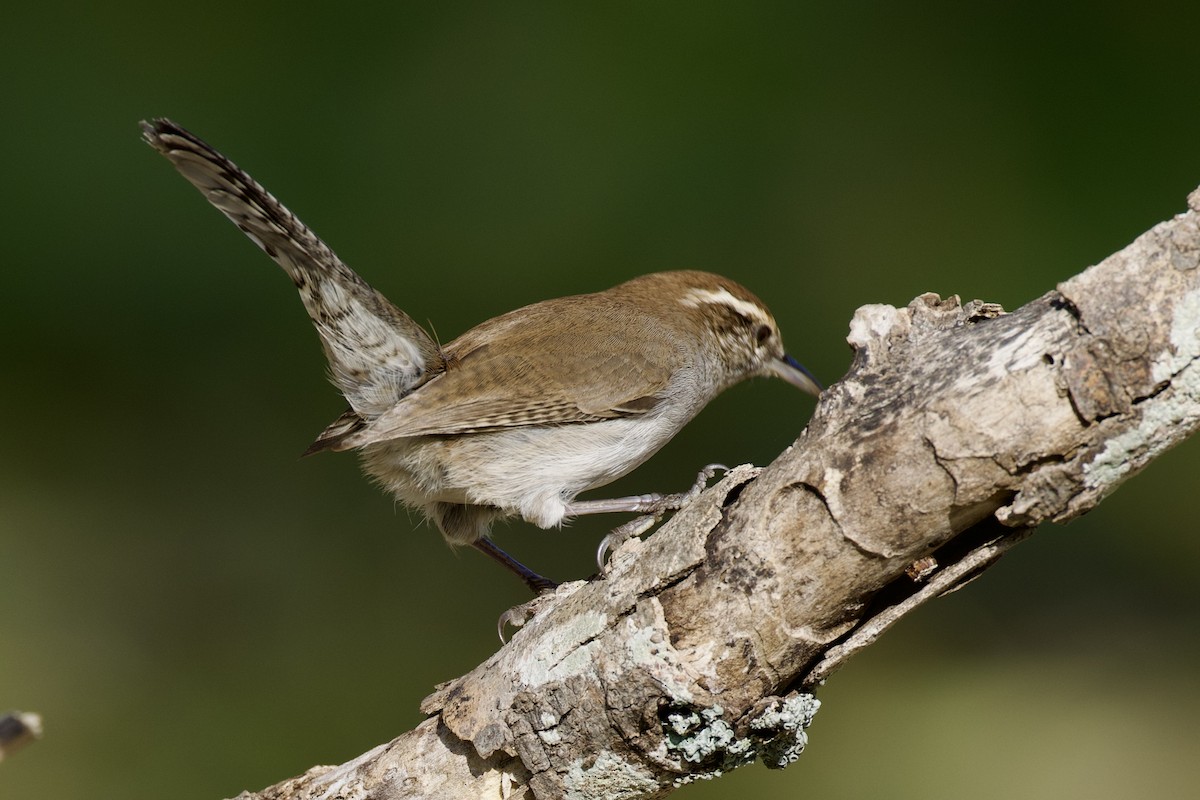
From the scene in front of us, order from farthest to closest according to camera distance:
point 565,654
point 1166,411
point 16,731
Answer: point 565,654 < point 1166,411 < point 16,731

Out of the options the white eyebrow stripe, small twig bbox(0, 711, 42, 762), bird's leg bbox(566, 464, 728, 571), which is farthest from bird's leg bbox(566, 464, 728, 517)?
small twig bbox(0, 711, 42, 762)

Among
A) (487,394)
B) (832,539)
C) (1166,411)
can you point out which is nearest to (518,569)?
(487,394)

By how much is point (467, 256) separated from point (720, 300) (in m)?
1.76

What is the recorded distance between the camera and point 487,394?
2.82 m

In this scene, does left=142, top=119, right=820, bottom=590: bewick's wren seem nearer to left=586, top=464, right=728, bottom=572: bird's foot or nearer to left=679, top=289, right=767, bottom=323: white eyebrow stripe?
left=586, top=464, right=728, bottom=572: bird's foot

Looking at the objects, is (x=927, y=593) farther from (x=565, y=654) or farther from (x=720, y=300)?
(x=720, y=300)

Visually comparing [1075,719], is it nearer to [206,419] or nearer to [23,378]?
[206,419]

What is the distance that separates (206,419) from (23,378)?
0.86 meters

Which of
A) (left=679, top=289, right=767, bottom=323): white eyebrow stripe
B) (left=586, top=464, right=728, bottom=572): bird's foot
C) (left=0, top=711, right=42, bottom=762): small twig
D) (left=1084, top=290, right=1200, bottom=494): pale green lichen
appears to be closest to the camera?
(left=0, top=711, right=42, bottom=762): small twig

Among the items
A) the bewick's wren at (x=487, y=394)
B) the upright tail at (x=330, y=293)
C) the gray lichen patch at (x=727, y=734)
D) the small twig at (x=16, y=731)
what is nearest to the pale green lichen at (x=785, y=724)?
the gray lichen patch at (x=727, y=734)

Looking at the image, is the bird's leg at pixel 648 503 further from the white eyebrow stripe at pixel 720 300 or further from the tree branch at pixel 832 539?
the white eyebrow stripe at pixel 720 300

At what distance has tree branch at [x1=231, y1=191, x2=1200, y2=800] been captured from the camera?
1324 mm

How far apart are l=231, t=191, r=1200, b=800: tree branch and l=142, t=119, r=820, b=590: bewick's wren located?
85cm

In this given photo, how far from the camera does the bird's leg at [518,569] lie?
116 inches
